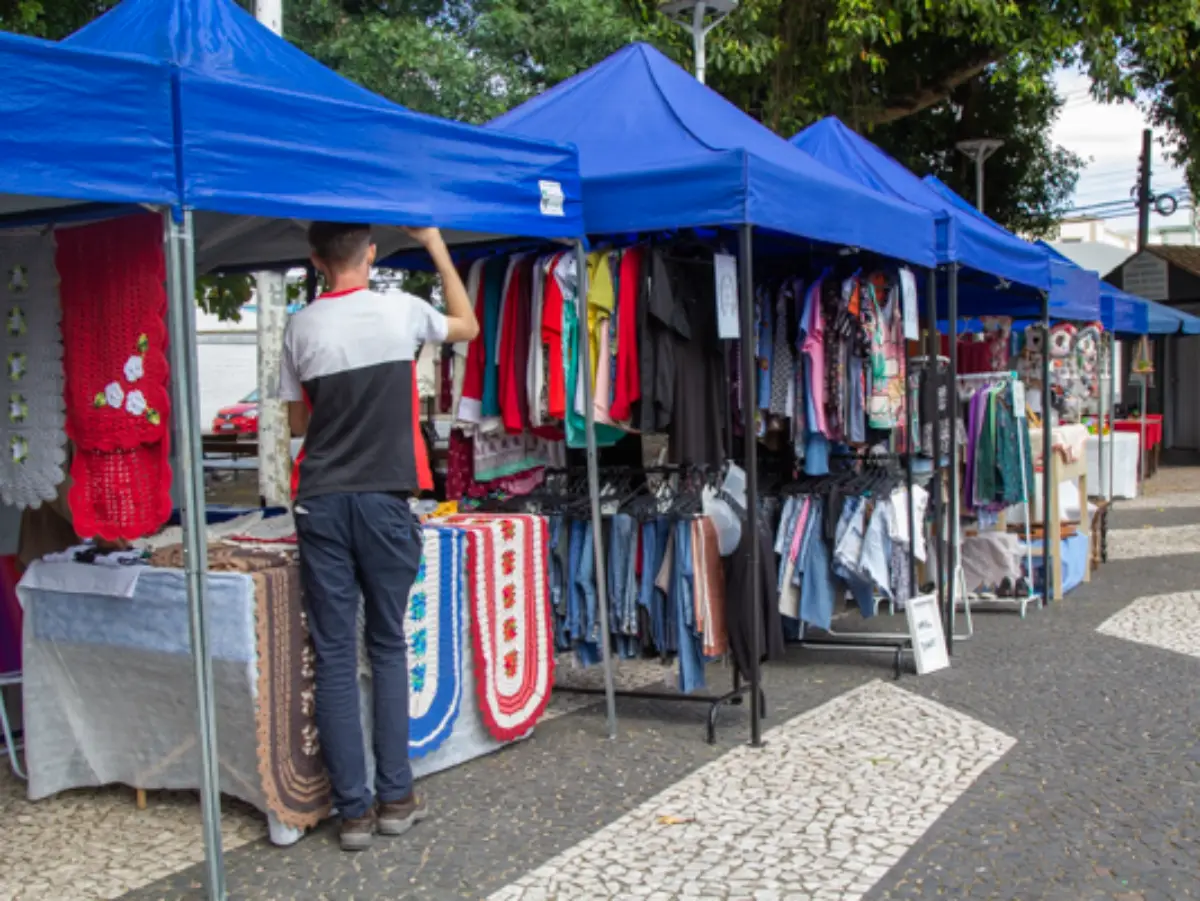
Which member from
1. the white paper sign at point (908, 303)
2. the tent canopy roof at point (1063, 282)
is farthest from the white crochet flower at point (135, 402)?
the tent canopy roof at point (1063, 282)

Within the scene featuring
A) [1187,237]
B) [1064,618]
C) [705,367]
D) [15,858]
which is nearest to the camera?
[15,858]

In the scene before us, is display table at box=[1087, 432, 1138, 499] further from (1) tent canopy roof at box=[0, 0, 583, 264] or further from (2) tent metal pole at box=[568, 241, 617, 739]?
(1) tent canopy roof at box=[0, 0, 583, 264]

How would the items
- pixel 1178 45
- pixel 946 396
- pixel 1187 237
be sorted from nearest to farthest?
pixel 946 396 → pixel 1178 45 → pixel 1187 237

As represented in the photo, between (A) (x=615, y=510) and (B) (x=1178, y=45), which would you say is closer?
(A) (x=615, y=510)

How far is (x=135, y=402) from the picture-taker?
4.16m

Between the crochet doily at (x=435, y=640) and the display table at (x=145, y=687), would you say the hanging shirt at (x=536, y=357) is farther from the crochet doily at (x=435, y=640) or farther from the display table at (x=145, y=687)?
the display table at (x=145, y=687)

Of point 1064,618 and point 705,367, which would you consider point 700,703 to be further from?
point 1064,618

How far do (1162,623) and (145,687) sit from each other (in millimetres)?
6292

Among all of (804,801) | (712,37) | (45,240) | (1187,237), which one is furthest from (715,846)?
(1187,237)

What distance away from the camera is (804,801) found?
4633mm

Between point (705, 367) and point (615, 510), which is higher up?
point (705, 367)

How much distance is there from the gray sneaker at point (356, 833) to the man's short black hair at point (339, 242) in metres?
1.80

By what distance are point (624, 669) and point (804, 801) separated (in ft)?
7.32

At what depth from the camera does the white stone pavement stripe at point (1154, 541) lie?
37.7 ft
